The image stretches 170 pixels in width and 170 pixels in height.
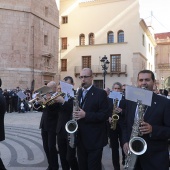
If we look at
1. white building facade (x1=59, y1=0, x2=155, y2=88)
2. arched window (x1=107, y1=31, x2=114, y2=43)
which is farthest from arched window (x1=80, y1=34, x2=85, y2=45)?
arched window (x1=107, y1=31, x2=114, y2=43)

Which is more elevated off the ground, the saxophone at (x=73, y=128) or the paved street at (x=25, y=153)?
the saxophone at (x=73, y=128)

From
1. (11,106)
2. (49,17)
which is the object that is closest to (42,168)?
(11,106)

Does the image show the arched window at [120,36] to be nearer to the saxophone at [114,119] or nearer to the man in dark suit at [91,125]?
the saxophone at [114,119]

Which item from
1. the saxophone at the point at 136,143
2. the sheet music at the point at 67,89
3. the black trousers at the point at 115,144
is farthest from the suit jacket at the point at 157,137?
the black trousers at the point at 115,144

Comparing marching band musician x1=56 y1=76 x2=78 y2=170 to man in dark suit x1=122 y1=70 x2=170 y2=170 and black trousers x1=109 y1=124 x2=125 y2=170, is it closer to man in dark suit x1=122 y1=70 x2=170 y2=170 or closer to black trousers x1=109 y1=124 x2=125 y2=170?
black trousers x1=109 y1=124 x2=125 y2=170

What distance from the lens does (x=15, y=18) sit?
92.6 ft

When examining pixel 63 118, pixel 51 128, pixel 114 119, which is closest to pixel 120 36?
pixel 114 119

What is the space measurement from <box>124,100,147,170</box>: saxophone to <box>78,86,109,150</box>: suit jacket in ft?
3.37

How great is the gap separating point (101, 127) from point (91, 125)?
18 centimetres

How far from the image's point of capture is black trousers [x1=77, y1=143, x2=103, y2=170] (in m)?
4.32

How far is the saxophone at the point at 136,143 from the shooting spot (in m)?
3.24

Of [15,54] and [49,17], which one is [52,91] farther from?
[49,17]

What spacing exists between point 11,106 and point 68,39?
21130mm

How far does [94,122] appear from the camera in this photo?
14.4ft
